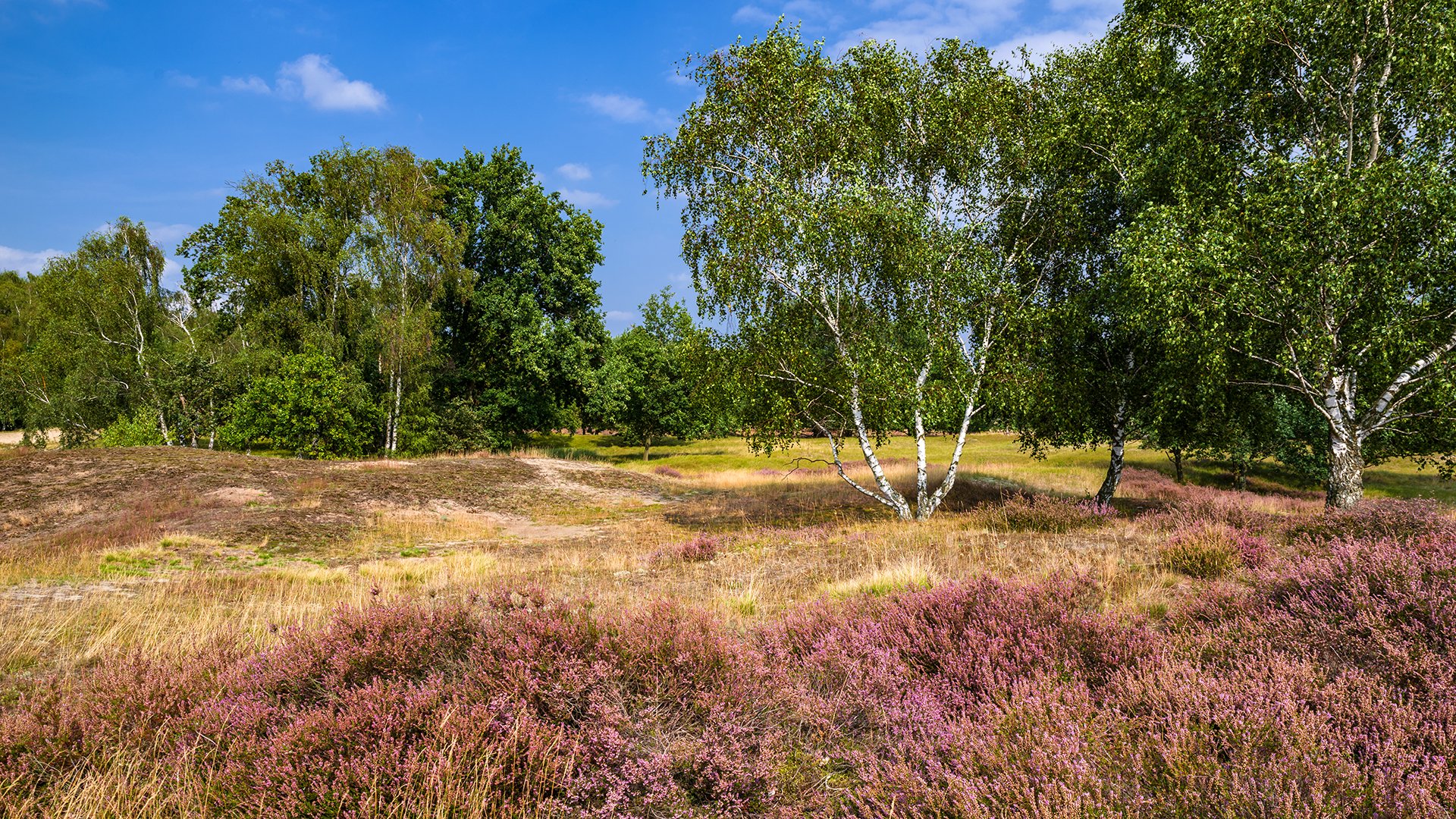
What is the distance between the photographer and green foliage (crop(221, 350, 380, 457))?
33250mm

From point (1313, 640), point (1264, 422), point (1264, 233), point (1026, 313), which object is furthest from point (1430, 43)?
point (1313, 640)

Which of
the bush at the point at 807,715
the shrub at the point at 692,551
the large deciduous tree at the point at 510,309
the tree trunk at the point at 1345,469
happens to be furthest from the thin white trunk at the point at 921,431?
the large deciduous tree at the point at 510,309

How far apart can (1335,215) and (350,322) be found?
141 ft

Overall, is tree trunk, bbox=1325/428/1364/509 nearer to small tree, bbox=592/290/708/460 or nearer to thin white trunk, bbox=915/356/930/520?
thin white trunk, bbox=915/356/930/520

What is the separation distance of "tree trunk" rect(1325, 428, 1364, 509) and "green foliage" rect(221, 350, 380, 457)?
41.0 m

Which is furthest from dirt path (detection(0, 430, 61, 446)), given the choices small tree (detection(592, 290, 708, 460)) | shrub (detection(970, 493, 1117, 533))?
shrub (detection(970, 493, 1117, 533))

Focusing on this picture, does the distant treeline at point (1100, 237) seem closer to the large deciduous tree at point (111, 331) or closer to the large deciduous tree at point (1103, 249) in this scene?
the large deciduous tree at point (1103, 249)

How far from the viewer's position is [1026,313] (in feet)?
52.0

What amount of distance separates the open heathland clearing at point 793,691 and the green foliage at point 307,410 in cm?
2681

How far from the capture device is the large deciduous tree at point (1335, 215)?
1151cm

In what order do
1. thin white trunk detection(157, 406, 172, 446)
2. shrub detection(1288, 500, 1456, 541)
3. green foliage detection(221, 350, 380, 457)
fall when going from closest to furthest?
shrub detection(1288, 500, 1456, 541) < green foliage detection(221, 350, 380, 457) < thin white trunk detection(157, 406, 172, 446)

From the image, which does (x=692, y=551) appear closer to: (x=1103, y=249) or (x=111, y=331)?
(x=1103, y=249)

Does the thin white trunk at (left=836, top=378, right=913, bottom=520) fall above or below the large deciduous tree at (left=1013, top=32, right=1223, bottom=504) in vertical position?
below

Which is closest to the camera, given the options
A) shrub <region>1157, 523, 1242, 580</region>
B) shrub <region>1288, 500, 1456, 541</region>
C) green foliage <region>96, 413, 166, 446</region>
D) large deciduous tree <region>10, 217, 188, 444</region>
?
shrub <region>1288, 500, 1456, 541</region>
